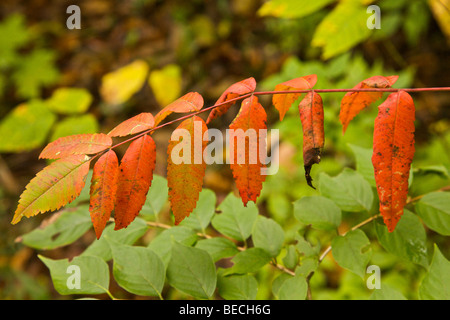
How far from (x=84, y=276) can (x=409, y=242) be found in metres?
0.63

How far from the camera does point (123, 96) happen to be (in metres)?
2.30

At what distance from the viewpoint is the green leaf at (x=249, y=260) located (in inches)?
25.3

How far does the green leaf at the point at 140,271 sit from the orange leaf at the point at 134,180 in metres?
0.15

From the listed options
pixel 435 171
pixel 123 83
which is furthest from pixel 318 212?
pixel 123 83

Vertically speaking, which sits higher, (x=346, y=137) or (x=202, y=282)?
(x=346, y=137)

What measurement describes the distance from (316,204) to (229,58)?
1.82m

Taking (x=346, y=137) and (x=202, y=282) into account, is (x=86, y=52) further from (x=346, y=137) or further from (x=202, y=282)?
(x=202, y=282)

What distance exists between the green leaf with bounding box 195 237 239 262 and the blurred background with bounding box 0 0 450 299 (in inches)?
25.8

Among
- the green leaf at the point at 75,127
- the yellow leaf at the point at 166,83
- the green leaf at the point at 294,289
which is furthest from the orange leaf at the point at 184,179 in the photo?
the yellow leaf at the point at 166,83

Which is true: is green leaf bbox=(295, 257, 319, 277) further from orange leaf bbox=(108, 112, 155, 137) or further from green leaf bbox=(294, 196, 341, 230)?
orange leaf bbox=(108, 112, 155, 137)
